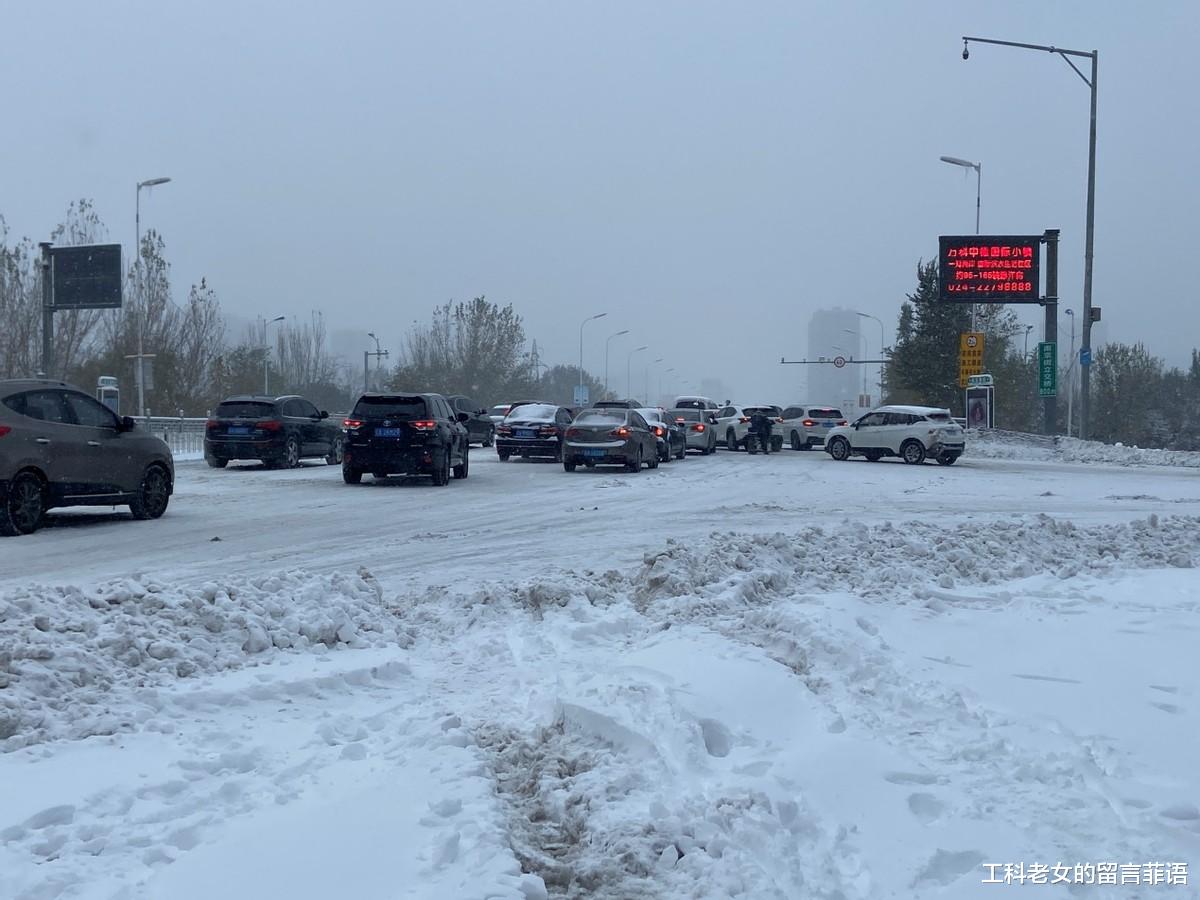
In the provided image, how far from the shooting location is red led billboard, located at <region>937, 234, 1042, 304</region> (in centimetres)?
4141

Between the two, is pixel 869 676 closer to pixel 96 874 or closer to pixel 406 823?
pixel 406 823

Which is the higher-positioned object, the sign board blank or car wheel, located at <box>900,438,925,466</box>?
the sign board blank

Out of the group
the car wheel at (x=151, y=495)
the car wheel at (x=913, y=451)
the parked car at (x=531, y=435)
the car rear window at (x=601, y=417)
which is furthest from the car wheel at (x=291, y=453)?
the car wheel at (x=913, y=451)

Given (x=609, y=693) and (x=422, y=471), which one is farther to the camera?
A: (x=422, y=471)

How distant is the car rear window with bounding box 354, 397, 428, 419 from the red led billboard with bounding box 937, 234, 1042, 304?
2681 cm

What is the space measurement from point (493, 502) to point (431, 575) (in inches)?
306

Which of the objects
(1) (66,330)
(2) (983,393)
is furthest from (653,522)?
(1) (66,330)

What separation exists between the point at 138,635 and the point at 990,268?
133 ft

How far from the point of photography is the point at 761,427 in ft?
131

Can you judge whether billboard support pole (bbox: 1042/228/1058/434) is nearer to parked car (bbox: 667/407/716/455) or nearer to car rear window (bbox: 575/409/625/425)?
parked car (bbox: 667/407/716/455)

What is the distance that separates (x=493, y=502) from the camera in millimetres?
17828

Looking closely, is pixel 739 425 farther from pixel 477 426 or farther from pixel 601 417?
pixel 601 417

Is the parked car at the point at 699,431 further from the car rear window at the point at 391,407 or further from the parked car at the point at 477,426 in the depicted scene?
the car rear window at the point at 391,407

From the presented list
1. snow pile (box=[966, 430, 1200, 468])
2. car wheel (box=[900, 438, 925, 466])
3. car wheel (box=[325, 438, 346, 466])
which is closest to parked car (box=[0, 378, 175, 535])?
car wheel (box=[325, 438, 346, 466])
